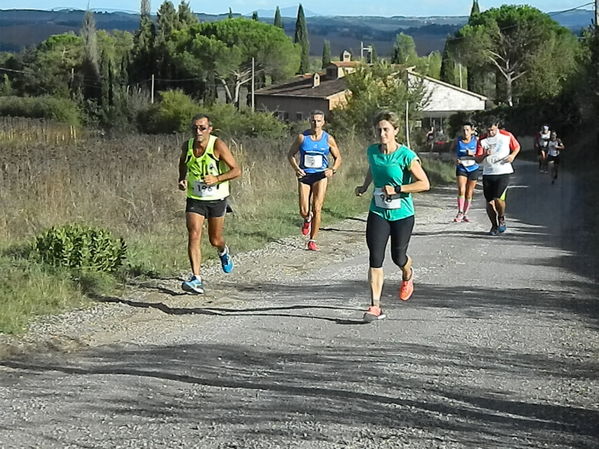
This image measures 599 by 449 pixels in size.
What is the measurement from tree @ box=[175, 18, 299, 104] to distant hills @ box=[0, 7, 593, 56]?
6522mm

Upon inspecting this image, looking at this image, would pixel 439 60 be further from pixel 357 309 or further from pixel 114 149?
pixel 357 309

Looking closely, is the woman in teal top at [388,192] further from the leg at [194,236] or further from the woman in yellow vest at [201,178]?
the leg at [194,236]

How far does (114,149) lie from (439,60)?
3153 inches

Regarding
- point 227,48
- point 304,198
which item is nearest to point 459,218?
point 304,198

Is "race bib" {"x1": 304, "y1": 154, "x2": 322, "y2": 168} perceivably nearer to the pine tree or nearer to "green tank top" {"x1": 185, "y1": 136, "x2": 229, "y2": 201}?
"green tank top" {"x1": 185, "y1": 136, "x2": 229, "y2": 201}

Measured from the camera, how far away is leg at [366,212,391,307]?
8539 millimetres

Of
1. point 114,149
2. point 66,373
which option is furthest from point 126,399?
point 114,149

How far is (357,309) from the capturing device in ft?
30.2

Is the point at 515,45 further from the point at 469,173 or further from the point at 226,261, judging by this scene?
the point at 226,261

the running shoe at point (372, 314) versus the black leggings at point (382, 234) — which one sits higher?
the black leggings at point (382, 234)

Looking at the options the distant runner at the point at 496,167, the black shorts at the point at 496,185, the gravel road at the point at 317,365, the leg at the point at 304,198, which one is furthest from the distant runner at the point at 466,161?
the gravel road at the point at 317,365

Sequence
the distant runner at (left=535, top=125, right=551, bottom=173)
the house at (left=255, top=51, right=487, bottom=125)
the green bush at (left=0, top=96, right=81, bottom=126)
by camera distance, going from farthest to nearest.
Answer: the house at (left=255, top=51, right=487, bottom=125)
the green bush at (left=0, top=96, right=81, bottom=126)
the distant runner at (left=535, top=125, right=551, bottom=173)

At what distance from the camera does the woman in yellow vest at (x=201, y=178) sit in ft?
32.2

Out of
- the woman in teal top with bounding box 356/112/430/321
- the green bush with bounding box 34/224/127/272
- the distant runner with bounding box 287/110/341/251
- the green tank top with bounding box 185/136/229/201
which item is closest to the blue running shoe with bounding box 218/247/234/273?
the green tank top with bounding box 185/136/229/201
